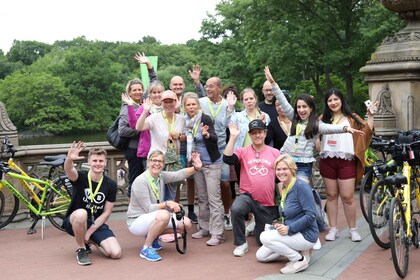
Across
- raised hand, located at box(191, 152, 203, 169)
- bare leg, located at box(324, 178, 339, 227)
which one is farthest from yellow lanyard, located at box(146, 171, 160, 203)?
bare leg, located at box(324, 178, 339, 227)

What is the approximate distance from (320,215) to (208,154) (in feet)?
5.08

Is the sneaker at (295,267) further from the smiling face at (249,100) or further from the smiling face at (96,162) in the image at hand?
the smiling face at (96,162)

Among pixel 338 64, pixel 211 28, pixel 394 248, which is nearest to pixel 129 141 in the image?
pixel 394 248

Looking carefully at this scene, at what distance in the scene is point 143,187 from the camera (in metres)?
6.45

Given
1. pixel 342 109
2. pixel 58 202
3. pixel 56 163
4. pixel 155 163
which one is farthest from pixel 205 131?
pixel 58 202

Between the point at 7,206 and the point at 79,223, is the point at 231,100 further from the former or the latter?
the point at 7,206

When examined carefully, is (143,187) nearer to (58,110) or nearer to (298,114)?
(298,114)

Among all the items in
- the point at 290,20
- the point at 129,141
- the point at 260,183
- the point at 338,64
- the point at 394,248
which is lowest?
the point at 394,248

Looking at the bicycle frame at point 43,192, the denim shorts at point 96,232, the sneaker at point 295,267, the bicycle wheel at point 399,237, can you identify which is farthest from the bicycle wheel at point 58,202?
the bicycle wheel at point 399,237

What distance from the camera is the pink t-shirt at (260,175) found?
660 centimetres

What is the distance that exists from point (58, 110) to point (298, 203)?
68.9 meters

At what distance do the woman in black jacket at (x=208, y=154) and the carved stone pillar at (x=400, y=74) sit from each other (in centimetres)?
349

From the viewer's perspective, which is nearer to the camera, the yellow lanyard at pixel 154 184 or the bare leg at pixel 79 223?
the bare leg at pixel 79 223

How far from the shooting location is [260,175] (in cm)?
661
